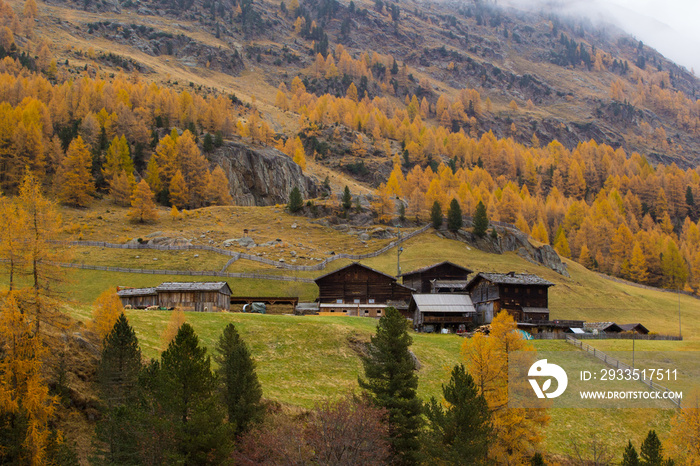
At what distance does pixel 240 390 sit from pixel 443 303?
4239cm

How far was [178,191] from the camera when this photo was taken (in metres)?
122

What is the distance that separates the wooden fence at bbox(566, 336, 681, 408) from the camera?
46656mm

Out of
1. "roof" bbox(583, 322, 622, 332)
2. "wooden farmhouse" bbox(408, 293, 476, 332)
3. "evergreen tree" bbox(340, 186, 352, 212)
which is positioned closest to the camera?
"wooden farmhouse" bbox(408, 293, 476, 332)

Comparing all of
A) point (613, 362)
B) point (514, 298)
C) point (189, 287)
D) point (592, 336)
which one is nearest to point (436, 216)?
point (514, 298)

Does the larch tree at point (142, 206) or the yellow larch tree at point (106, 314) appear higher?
the larch tree at point (142, 206)

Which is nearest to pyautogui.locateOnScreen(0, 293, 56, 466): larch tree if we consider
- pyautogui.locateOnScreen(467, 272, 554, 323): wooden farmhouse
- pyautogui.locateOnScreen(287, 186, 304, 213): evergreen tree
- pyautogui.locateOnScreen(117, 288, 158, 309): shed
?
pyautogui.locateOnScreen(117, 288, 158, 309): shed

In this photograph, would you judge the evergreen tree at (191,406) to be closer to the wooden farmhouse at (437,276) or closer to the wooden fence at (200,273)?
the wooden fence at (200,273)

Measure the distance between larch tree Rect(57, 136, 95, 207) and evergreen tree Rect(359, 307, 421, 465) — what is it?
92.2 m

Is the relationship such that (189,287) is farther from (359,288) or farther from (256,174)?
(256,174)

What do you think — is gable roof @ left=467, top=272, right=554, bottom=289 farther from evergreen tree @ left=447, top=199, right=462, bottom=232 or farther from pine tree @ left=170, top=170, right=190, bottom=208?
pine tree @ left=170, top=170, right=190, bottom=208

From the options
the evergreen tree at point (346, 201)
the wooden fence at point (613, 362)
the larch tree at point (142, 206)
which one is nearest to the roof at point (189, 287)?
the wooden fence at point (613, 362)

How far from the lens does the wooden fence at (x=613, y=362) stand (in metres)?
46.7

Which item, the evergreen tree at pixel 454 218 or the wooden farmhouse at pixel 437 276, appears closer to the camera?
the wooden farmhouse at pixel 437 276

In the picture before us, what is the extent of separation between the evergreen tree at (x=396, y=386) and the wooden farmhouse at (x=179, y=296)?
3231cm
